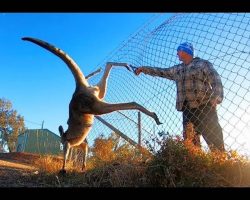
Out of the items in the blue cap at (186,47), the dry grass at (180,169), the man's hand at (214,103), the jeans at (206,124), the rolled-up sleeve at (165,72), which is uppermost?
the blue cap at (186,47)

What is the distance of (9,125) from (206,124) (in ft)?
128

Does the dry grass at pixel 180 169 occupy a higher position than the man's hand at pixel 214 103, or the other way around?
the man's hand at pixel 214 103

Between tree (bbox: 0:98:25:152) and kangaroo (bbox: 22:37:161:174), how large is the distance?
34.7 metres

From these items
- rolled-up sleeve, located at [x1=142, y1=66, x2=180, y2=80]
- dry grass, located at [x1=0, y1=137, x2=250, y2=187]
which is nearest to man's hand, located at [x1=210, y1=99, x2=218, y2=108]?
rolled-up sleeve, located at [x1=142, y1=66, x2=180, y2=80]

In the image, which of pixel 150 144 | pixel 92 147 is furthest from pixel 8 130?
pixel 150 144

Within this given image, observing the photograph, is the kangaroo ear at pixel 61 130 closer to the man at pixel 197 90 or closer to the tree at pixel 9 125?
the man at pixel 197 90

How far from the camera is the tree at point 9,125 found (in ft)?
130

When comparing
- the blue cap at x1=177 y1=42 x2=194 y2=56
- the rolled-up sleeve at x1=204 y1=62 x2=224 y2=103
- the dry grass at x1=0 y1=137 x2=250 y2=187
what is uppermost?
the blue cap at x1=177 y1=42 x2=194 y2=56

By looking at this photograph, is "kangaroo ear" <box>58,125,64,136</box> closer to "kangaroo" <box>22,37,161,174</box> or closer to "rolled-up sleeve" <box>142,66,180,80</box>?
"kangaroo" <box>22,37,161,174</box>

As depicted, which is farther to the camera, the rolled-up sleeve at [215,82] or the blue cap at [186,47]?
the blue cap at [186,47]

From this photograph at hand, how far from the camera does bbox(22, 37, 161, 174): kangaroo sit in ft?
18.3

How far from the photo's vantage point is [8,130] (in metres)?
41.4

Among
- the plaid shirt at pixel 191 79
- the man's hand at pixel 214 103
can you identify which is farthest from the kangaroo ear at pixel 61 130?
the man's hand at pixel 214 103

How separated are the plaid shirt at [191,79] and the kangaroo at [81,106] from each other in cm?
52
